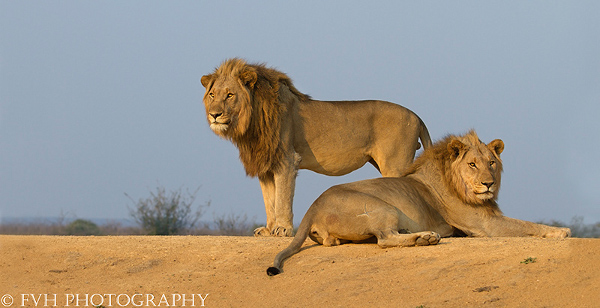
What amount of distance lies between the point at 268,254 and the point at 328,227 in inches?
24.2

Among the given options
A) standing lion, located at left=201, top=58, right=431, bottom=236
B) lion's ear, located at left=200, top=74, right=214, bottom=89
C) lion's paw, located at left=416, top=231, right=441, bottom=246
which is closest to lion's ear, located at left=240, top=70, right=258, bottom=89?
standing lion, located at left=201, top=58, right=431, bottom=236

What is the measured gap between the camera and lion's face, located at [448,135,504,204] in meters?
7.77

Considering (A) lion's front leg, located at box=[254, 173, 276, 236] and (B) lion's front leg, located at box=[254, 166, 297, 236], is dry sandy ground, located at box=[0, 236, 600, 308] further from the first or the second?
(A) lion's front leg, located at box=[254, 173, 276, 236]

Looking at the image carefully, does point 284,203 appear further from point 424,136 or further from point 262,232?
point 424,136

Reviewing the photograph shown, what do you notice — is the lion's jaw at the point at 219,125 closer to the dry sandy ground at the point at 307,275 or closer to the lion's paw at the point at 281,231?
the lion's paw at the point at 281,231

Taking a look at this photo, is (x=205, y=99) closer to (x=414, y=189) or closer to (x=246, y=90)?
(x=246, y=90)

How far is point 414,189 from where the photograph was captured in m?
7.88

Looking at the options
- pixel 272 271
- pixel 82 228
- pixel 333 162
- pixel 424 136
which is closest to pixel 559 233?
pixel 272 271

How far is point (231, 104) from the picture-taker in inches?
354

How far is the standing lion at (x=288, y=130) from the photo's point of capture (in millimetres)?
8945

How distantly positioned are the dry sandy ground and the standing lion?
4.69ft

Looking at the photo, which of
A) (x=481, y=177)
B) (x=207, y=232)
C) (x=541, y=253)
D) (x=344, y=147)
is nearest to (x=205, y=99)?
(x=344, y=147)

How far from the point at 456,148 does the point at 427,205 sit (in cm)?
71

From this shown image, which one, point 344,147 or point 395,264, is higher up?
point 344,147
